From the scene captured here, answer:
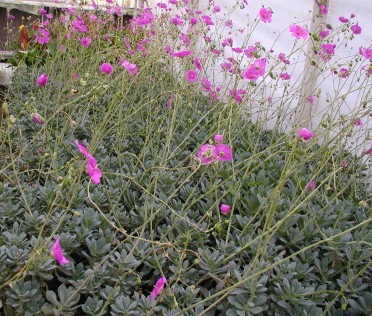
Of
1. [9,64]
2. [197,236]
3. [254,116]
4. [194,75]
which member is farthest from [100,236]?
[9,64]

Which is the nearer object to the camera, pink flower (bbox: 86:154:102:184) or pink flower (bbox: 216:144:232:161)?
pink flower (bbox: 86:154:102:184)

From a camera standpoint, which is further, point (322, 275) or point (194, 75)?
point (194, 75)

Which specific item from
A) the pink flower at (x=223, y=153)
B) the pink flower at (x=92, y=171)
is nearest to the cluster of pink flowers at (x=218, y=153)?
the pink flower at (x=223, y=153)

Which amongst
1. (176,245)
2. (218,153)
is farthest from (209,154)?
(176,245)

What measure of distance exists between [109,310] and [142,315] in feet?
0.34

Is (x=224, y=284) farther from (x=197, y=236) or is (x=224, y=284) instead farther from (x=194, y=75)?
(x=194, y=75)

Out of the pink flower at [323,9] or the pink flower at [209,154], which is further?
the pink flower at [323,9]

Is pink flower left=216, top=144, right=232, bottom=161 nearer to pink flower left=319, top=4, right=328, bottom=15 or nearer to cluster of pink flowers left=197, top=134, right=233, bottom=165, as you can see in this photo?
cluster of pink flowers left=197, top=134, right=233, bottom=165

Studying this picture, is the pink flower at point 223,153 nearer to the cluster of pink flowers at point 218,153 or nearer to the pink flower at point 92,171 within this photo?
the cluster of pink flowers at point 218,153

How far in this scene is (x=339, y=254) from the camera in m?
1.58

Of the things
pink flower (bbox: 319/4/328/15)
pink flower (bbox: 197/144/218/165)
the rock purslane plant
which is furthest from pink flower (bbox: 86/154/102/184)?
pink flower (bbox: 319/4/328/15)

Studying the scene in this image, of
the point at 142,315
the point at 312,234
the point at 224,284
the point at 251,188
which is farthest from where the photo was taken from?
the point at 251,188

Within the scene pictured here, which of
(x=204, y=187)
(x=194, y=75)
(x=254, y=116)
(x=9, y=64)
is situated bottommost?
(x=9, y=64)

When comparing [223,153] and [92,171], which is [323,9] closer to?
[223,153]
